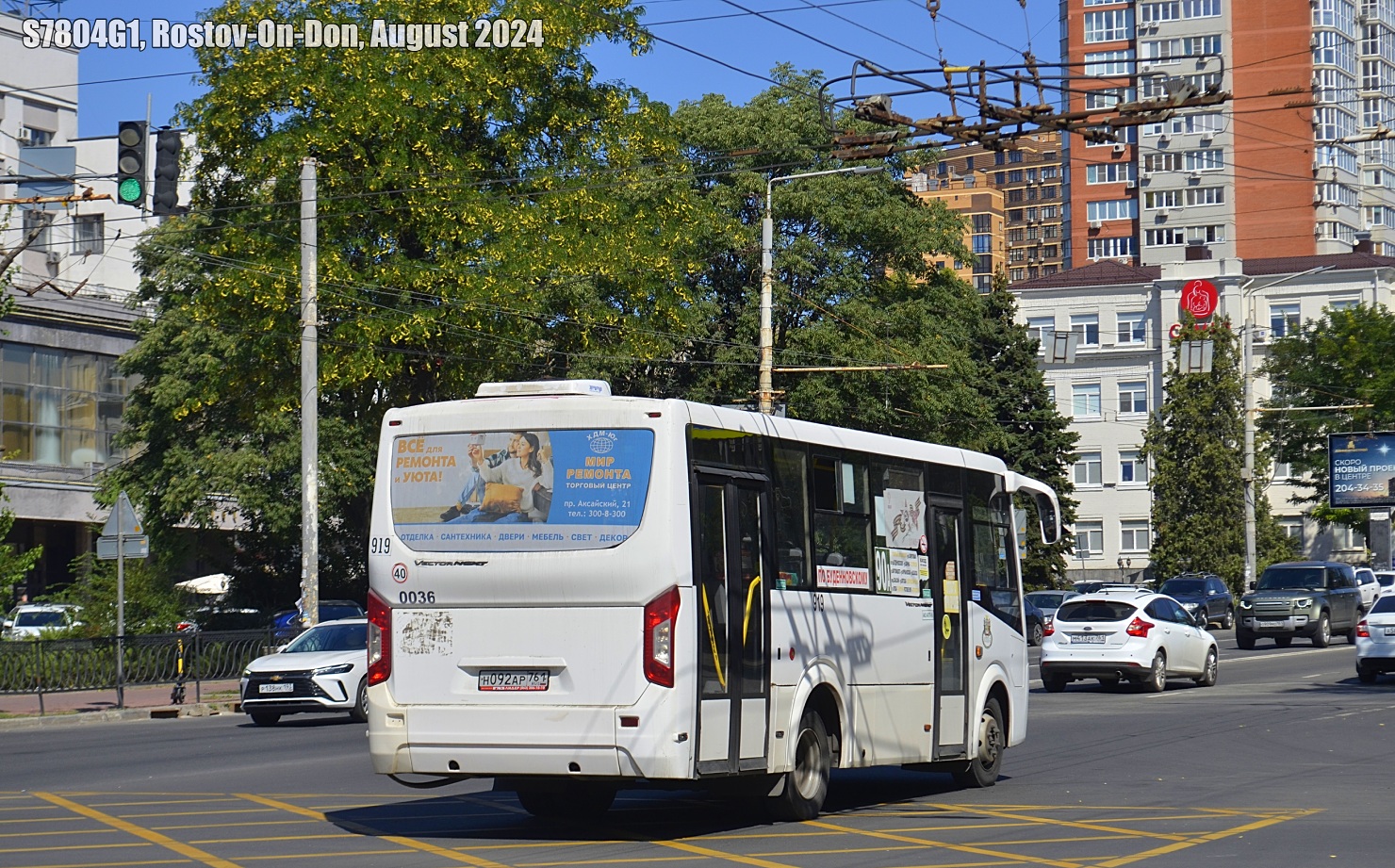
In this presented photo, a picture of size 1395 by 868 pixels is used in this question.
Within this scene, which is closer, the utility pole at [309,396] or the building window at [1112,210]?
the utility pole at [309,396]

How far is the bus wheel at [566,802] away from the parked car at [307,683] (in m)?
12.3

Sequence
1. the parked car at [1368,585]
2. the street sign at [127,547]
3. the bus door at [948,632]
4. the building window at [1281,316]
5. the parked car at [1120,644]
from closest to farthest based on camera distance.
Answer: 1. the bus door at [948,632]
2. the parked car at [1120,644]
3. the street sign at [127,547]
4. the parked car at [1368,585]
5. the building window at [1281,316]

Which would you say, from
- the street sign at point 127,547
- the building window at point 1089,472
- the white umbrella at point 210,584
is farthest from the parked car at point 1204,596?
the building window at point 1089,472

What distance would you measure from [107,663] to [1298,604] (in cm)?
2740

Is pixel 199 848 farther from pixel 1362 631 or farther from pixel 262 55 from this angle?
pixel 262 55

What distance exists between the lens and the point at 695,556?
40.0 feet

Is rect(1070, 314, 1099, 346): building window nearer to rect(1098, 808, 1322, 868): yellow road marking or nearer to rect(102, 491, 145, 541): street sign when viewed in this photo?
rect(102, 491, 145, 541): street sign

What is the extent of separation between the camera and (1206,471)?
261 ft

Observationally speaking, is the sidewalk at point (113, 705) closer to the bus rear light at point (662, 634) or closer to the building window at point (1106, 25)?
the bus rear light at point (662, 634)

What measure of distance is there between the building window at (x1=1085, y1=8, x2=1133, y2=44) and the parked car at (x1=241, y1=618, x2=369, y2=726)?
10994cm

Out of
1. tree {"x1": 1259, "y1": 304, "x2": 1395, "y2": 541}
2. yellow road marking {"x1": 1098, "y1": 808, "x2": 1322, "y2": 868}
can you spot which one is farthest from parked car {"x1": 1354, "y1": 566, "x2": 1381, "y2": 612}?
yellow road marking {"x1": 1098, "y1": 808, "x2": 1322, "y2": 868}

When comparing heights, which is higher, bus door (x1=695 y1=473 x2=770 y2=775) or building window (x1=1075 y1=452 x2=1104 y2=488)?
building window (x1=1075 y1=452 x2=1104 y2=488)

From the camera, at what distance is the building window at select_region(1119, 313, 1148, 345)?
310ft

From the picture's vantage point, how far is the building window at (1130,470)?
94250mm
